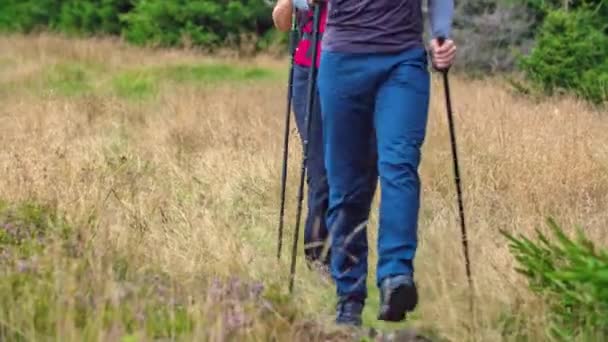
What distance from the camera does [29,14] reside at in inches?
1336

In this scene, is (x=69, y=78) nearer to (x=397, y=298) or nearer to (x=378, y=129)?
(x=378, y=129)

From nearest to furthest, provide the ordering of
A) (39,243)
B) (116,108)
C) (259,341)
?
(259,341) < (39,243) < (116,108)

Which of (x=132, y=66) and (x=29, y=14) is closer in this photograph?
(x=132, y=66)

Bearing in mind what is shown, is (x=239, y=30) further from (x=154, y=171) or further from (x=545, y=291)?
(x=545, y=291)

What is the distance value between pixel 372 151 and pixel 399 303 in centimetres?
77

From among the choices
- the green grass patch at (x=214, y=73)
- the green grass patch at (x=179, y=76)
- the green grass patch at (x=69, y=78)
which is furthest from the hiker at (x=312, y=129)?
the green grass patch at (x=214, y=73)

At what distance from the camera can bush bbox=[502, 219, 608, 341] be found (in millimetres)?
4215

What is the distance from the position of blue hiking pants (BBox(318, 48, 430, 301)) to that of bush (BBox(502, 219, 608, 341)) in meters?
0.54

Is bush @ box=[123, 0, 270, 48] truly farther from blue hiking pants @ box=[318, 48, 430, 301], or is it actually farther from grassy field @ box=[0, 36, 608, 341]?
blue hiking pants @ box=[318, 48, 430, 301]

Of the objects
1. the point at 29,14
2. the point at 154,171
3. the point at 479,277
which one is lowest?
the point at 29,14

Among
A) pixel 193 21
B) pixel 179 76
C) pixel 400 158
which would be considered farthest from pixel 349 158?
pixel 193 21

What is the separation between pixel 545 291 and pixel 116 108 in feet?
34.3

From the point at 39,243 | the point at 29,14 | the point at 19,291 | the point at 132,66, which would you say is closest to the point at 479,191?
the point at 39,243

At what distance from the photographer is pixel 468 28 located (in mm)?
24000
